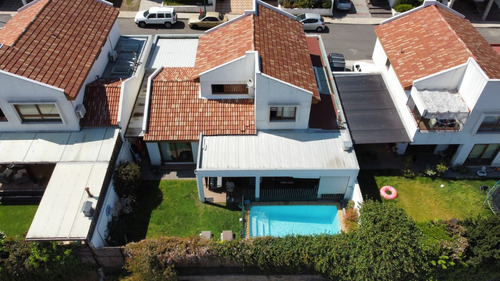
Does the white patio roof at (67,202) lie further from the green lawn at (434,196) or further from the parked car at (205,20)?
the parked car at (205,20)

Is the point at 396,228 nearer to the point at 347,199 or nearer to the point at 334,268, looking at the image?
the point at 334,268

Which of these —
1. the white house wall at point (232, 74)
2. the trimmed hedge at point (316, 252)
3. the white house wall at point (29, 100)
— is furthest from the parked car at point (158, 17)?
the trimmed hedge at point (316, 252)

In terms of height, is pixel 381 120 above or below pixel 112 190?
above

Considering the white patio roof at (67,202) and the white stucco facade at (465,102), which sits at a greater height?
the white stucco facade at (465,102)

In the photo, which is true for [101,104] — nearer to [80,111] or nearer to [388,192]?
[80,111]

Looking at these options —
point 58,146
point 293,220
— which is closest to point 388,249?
point 293,220

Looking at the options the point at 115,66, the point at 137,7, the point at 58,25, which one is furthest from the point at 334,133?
the point at 137,7
